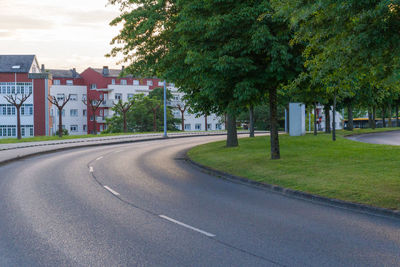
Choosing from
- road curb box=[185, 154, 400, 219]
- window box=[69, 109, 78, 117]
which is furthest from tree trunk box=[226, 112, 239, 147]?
window box=[69, 109, 78, 117]

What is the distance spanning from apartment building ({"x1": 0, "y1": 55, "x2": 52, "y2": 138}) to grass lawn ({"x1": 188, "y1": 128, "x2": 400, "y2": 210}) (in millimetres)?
51147

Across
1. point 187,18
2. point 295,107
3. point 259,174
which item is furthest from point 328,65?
point 295,107

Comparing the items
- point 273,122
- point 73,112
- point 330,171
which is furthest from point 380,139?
point 73,112

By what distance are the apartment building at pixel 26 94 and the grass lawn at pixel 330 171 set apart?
5115 centimetres

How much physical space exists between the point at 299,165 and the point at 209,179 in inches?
136

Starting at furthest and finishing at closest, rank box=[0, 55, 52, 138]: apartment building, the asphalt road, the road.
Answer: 1. box=[0, 55, 52, 138]: apartment building
2. the road
3. the asphalt road

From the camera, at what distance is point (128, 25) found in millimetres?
22344

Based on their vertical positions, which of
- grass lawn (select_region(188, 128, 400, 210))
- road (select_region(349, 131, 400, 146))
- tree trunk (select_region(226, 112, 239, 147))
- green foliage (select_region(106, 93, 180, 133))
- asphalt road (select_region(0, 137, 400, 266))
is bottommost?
asphalt road (select_region(0, 137, 400, 266))

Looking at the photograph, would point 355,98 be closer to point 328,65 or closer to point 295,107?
point 295,107

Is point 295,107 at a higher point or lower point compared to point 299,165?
higher

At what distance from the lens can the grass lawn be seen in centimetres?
1022

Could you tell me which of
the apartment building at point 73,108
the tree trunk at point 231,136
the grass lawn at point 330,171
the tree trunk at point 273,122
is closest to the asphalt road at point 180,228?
the grass lawn at point 330,171

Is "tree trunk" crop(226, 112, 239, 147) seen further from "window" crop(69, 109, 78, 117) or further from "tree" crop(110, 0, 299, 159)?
"window" crop(69, 109, 78, 117)

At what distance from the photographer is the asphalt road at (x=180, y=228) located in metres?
5.74
